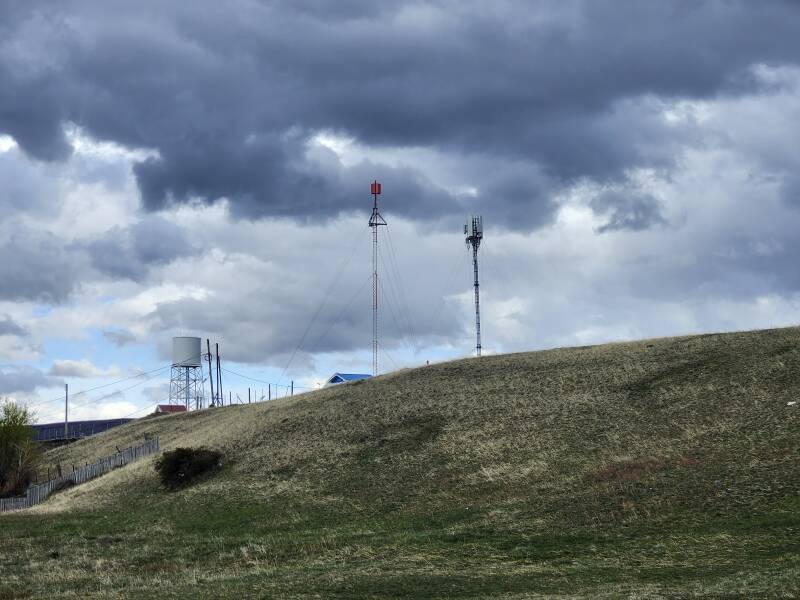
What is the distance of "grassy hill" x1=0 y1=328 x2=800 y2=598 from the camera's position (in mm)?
24328

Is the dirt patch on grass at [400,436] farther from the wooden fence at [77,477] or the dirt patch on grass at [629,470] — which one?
the wooden fence at [77,477]

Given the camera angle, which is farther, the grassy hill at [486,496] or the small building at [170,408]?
the small building at [170,408]

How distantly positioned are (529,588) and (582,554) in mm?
5735

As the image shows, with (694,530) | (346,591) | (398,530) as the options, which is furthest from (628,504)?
(346,591)

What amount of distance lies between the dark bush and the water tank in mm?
70262

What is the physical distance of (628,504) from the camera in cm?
3228

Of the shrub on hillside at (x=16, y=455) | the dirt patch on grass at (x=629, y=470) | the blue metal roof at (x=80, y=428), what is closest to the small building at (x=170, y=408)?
the blue metal roof at (x=80, y=428)

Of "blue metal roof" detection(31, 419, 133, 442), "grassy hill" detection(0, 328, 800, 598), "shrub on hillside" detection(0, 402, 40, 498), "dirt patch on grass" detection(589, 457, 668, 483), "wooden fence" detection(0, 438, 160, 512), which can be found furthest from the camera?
"blue metal roof" detection(31, 419, 133, 442)

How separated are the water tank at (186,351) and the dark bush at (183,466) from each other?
70.3 metres

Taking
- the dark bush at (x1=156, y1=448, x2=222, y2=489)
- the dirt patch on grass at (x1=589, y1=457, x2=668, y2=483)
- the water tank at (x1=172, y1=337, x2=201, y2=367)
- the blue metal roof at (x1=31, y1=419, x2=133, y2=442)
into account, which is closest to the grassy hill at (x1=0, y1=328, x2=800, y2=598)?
the dirt patch on grass at (x1=589, y1=457, x2=668, y2=483)

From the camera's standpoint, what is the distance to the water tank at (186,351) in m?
Result: 124

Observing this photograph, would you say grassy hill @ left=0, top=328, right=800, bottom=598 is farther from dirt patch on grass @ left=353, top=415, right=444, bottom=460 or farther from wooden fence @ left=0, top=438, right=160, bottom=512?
wooden fence @ left=0, top=438, right=160, bottom=512

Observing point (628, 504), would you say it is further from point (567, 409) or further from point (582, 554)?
point (567, 409)

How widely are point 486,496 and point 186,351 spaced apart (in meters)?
93.3
